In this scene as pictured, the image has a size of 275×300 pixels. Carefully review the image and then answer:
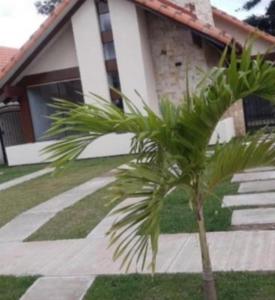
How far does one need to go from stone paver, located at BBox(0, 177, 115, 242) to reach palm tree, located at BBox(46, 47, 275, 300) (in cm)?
363

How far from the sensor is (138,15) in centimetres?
1533

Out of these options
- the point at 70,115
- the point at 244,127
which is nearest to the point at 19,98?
the point at 244,127

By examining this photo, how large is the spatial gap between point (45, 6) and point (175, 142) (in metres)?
36.2

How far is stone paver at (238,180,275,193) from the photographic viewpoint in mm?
7598

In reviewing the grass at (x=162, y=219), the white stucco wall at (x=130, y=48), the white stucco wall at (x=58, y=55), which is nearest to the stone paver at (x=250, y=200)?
the grass at (x=162, y=219)

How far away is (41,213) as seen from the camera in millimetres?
7824

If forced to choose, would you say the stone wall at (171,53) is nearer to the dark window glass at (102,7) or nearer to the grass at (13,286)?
the dark window glass at (102,7)

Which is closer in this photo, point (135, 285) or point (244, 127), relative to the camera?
point (135, 285)

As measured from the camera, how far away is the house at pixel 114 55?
15.3m

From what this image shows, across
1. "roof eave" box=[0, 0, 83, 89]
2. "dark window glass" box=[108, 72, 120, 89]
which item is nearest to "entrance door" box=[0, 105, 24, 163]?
"roof eave" box=[0, 0, 83, 89]

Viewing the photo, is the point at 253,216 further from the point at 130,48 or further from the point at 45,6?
the point at 45,6

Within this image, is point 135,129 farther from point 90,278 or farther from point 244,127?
point 244,127

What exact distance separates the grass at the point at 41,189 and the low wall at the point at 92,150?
4.63 ft

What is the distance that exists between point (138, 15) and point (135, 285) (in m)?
12.2
